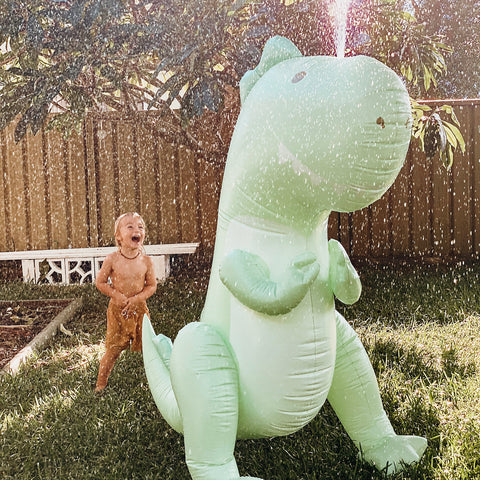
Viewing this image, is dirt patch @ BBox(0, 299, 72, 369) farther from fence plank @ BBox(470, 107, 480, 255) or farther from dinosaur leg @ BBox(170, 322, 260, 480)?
fence plank @ BBox(470, 107, 480, 255)

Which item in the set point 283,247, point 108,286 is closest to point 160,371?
point 283,247

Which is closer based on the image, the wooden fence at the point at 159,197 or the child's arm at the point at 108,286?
the child's arm at the point at 108,286

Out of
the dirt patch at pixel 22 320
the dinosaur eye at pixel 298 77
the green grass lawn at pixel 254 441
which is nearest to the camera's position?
the dinosaur eye at pixel 298 77

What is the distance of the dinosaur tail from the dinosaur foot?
28.3 inches

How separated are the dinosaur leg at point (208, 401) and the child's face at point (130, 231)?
5.23 feet

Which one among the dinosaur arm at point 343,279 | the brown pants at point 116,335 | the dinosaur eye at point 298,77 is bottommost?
the brown pants at point 116,335

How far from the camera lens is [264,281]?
1.85 meters

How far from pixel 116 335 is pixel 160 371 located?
117 centimetres

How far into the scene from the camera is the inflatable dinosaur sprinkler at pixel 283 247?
1792mm

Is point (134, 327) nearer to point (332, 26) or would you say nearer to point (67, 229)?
point (332, 26)

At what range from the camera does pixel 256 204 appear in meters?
1.94

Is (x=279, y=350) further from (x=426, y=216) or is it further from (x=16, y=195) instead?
(x=16, y=195)

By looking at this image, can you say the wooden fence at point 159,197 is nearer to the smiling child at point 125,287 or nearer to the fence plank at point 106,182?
the fence plank at point 106,182

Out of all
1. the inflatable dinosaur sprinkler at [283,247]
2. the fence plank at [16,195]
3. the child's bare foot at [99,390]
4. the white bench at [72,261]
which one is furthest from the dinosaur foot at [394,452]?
the fence plank at [16,195]
